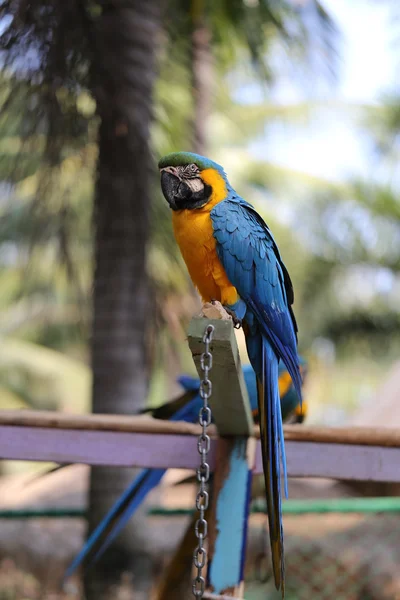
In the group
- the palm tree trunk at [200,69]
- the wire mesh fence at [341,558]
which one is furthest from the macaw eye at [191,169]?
the wire mesh fence at [341,558]

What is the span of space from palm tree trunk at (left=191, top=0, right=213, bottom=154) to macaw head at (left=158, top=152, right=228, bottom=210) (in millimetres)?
1777

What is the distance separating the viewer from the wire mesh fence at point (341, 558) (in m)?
3.38

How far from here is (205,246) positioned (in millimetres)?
1517

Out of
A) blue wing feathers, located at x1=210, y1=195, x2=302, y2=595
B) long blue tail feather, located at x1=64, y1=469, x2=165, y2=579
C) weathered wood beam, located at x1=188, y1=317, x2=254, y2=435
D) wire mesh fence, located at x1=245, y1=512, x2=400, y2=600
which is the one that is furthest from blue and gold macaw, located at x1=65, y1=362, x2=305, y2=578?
wire mesh fence, located at x1=245, y1=512, x2=400, y2=600

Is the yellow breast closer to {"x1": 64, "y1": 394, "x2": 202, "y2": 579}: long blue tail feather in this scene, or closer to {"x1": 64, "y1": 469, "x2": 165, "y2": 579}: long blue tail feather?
{"x1": 64, "y1": 394, "x2": 202, "y2": 579}: long blue tail feather

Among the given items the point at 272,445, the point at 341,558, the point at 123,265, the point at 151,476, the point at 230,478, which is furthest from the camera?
the point at 341,558

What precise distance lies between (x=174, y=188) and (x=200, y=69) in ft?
8.69

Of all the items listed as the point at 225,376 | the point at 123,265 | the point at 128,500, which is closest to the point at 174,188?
the point at 225,376

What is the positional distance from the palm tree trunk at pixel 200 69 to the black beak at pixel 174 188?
181cm

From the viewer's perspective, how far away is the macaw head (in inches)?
59.3

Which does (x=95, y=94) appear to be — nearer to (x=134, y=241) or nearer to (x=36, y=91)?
(x=36, y=91)

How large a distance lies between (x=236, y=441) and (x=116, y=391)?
1.19 meters

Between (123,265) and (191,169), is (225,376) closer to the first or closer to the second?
(191,169)

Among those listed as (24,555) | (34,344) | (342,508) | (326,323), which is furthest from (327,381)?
(342,508)
